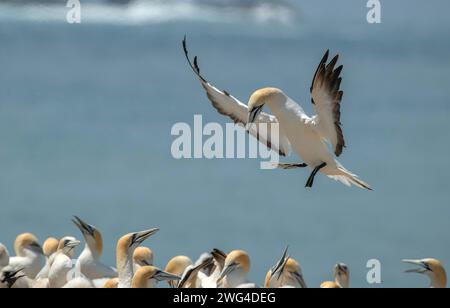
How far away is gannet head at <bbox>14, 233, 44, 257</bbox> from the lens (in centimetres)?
1406

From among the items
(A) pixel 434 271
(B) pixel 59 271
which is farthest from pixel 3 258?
(A) pixel 434 271

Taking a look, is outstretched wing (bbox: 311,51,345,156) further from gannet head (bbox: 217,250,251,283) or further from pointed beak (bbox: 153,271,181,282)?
pointed beak (bbox: 153,271,181,282)

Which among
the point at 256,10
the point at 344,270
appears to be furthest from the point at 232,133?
the point at 256,10

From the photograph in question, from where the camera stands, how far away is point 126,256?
1220cm

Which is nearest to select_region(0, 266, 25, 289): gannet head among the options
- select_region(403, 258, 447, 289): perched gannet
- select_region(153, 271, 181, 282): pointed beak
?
select_region(153, 271, 181, 282): pointed beak

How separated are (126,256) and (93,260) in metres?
0.98

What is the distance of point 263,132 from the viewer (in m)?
12.8

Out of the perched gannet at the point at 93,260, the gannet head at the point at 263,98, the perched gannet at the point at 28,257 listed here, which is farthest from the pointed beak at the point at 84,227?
the gannet head at the point at 263,98

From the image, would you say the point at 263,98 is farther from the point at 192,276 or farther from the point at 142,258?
the point at 142,258

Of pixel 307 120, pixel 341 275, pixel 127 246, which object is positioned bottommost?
pixel 341 275

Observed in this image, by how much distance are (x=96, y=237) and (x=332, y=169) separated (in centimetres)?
212

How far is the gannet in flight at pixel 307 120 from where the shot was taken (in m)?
11.6
